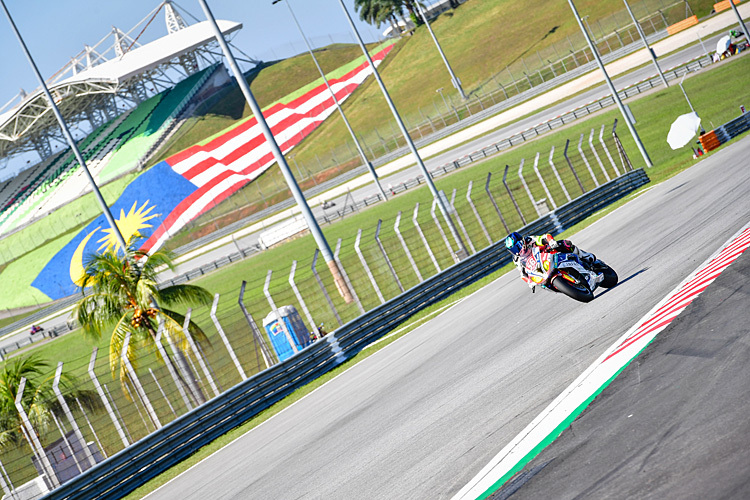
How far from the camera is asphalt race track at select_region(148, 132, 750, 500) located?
5.50 m

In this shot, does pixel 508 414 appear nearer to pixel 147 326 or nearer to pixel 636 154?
pixel 147 326

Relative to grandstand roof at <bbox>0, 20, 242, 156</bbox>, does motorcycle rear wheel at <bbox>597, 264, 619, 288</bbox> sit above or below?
below

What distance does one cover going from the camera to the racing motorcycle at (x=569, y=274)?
984cm

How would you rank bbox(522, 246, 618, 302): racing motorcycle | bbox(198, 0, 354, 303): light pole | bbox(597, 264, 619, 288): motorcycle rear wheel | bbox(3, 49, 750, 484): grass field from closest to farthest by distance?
bbox(522, 246, 618, 302): racing motorcycle → bbox(597, 264, 619, 288): motorcycle rear wheel → bbox(198, 0, 354, 303): light pole → bbox(3, 49, 750, 484): grass field

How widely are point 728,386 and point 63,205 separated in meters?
81.7

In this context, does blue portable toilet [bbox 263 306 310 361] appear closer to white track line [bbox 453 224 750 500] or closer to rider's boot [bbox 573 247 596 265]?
rider's boot [bbox 573 247 596 265]

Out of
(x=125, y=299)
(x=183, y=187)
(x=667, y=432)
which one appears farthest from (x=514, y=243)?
(x=183, y=187)

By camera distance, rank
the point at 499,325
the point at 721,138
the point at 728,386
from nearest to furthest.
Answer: the point at 728,386 < the point at 499,325 < the point at 721,138

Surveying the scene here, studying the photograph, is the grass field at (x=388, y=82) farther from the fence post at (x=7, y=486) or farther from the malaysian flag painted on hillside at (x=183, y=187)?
the fence post at (x=7, y=486)

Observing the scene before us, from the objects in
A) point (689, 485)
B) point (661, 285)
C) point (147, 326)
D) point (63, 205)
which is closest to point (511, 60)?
point (63, 205)

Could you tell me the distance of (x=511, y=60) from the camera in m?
74.8

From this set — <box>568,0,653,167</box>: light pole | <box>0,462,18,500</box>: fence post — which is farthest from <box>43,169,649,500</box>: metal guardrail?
<box>568,0,653,167</box>: light pole

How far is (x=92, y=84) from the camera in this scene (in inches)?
3273

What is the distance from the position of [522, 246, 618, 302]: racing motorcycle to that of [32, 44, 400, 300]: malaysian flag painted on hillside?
5214cm
